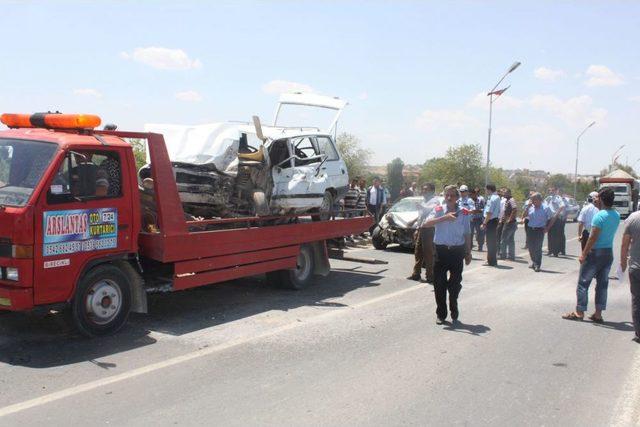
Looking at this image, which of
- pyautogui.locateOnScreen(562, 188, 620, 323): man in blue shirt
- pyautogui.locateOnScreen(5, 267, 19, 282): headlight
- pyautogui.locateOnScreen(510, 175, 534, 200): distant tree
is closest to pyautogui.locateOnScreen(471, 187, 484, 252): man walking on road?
pyautogui.locateOnScreen(562, 188, 620, 323): man in blue shirt

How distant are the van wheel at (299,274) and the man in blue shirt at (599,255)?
400cm

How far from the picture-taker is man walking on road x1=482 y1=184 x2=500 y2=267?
13523 mm

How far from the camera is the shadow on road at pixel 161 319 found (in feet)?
19.4

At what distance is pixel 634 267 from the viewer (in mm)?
6938

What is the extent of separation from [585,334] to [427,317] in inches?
76.4

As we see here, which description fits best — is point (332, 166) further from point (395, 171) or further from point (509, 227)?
point (395, 171)

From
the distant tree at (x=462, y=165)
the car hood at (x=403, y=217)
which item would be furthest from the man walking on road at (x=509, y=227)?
the distant tree at (x=462, y=165)

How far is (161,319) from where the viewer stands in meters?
7.44

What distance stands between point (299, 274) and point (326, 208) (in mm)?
1565

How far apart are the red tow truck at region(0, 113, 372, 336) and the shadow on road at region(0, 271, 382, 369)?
318 mm

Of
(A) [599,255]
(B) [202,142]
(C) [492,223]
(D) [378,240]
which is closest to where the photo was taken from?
(A) [599,255]

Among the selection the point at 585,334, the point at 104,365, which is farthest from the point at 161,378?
the point at 585,334

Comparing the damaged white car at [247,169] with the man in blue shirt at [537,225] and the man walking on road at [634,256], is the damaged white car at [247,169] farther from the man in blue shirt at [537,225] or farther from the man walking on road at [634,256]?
the man in blue shirt at [537,225]

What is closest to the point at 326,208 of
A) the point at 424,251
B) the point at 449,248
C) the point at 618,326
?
the point at 424,251
